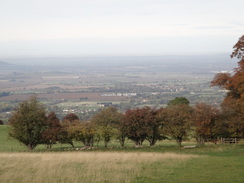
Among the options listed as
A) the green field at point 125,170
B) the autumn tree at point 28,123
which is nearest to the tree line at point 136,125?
the autumn tree at point 28,123

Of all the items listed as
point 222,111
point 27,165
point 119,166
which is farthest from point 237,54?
point 27,165

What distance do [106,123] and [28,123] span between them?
753 centimetres

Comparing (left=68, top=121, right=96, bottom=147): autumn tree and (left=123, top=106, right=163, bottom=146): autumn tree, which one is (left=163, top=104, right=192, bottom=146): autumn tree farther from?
(left=68, top=121, right=96, bottom=147): autumn tree

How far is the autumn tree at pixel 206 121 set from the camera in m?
34.8

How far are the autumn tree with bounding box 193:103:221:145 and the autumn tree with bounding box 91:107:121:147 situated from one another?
725 cm

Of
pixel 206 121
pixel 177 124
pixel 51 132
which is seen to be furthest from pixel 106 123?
pixel 206 121

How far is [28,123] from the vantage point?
107ft

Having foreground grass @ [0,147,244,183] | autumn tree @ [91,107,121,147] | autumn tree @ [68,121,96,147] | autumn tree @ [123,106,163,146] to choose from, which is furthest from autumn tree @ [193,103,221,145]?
foreground grass @ [0,147,244,183]

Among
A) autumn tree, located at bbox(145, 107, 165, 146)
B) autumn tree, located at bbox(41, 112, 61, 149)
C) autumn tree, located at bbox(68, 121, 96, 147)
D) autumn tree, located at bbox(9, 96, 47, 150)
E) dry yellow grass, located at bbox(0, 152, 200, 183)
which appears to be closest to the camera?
dry yellow grass, located at bbox(0, 152, 200, 183)

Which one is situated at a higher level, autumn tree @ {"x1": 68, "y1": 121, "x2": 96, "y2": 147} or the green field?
the green field

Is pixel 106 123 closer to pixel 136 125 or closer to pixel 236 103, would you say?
pixel 136 125

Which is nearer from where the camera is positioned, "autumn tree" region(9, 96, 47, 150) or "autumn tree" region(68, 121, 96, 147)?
"autumn tree" region(9, 96, 47, 150)

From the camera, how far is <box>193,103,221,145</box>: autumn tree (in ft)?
114

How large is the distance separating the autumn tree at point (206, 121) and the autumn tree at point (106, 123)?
285 inches
